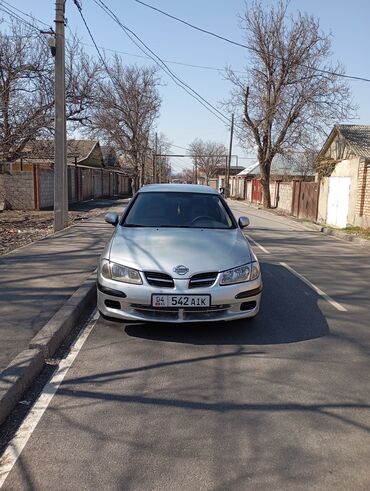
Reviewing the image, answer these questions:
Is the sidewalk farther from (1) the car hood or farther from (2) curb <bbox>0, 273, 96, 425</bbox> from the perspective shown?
(1) the car hood

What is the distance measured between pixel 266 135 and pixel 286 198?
5478 mm

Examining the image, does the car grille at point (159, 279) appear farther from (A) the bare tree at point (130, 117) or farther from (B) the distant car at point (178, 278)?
(A) the bare tree at point (130, 117)

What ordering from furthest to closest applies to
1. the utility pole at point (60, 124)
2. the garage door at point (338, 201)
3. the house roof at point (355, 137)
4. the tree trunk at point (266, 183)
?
the tree trunk at point (266, 183)
the house roof at point (355, 137)
the garage door at point (338, 201)
the utility pole at point (60, 124)

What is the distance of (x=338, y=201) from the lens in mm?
18750

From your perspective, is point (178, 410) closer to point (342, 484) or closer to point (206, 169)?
point (342, 484)

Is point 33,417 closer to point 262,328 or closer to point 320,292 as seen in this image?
point 262,328

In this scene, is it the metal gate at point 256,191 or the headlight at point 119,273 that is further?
the metal gate at point 256,191

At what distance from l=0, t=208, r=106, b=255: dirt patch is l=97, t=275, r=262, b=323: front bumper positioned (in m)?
6.37

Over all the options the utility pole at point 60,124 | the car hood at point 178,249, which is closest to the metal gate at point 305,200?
the utility pole at point 60,124

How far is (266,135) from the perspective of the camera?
1270 inches

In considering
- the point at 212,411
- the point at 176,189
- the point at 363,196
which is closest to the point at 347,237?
the point at 363,196

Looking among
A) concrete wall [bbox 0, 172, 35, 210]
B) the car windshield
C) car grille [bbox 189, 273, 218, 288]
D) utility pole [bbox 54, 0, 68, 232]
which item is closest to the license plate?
car grille [bbox 189, 273, 218, 288]

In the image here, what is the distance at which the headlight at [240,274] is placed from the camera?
15.2ft

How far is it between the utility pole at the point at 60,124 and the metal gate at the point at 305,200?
507 inches
